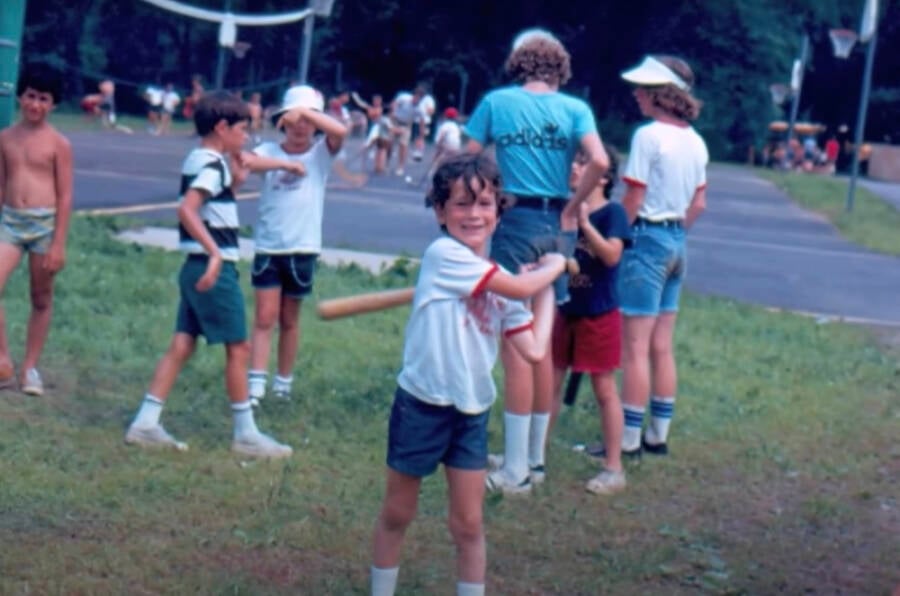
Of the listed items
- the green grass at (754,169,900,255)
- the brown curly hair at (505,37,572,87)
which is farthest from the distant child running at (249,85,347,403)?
the green grass at (754,169,900,255)

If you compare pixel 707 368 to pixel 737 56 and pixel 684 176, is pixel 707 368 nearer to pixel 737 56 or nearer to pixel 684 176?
pixel 684 176

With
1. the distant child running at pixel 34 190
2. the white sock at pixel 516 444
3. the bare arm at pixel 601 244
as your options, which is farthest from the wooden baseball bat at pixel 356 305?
the distant child running at pixel 34 190

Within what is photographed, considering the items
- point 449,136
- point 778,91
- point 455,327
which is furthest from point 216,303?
point 778,91

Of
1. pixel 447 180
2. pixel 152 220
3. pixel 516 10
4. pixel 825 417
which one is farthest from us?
pixel 516 10

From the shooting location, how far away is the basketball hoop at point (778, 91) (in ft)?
200

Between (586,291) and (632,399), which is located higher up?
(586,291)

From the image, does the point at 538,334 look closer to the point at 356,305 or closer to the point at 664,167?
the point at 356,305

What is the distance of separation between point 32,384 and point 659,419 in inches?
118

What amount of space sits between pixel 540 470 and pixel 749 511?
0.90 meters

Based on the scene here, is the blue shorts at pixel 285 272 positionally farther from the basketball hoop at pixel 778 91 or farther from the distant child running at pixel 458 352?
the basketball hoop at pixel 778 91

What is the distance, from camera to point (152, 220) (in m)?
16.8

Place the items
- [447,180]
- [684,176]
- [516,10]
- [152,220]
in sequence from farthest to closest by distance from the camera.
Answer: [516,10] < [152,220] < [684,176] < [447,180]

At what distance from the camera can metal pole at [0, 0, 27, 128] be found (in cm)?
805

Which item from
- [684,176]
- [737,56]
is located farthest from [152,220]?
[737,56]
